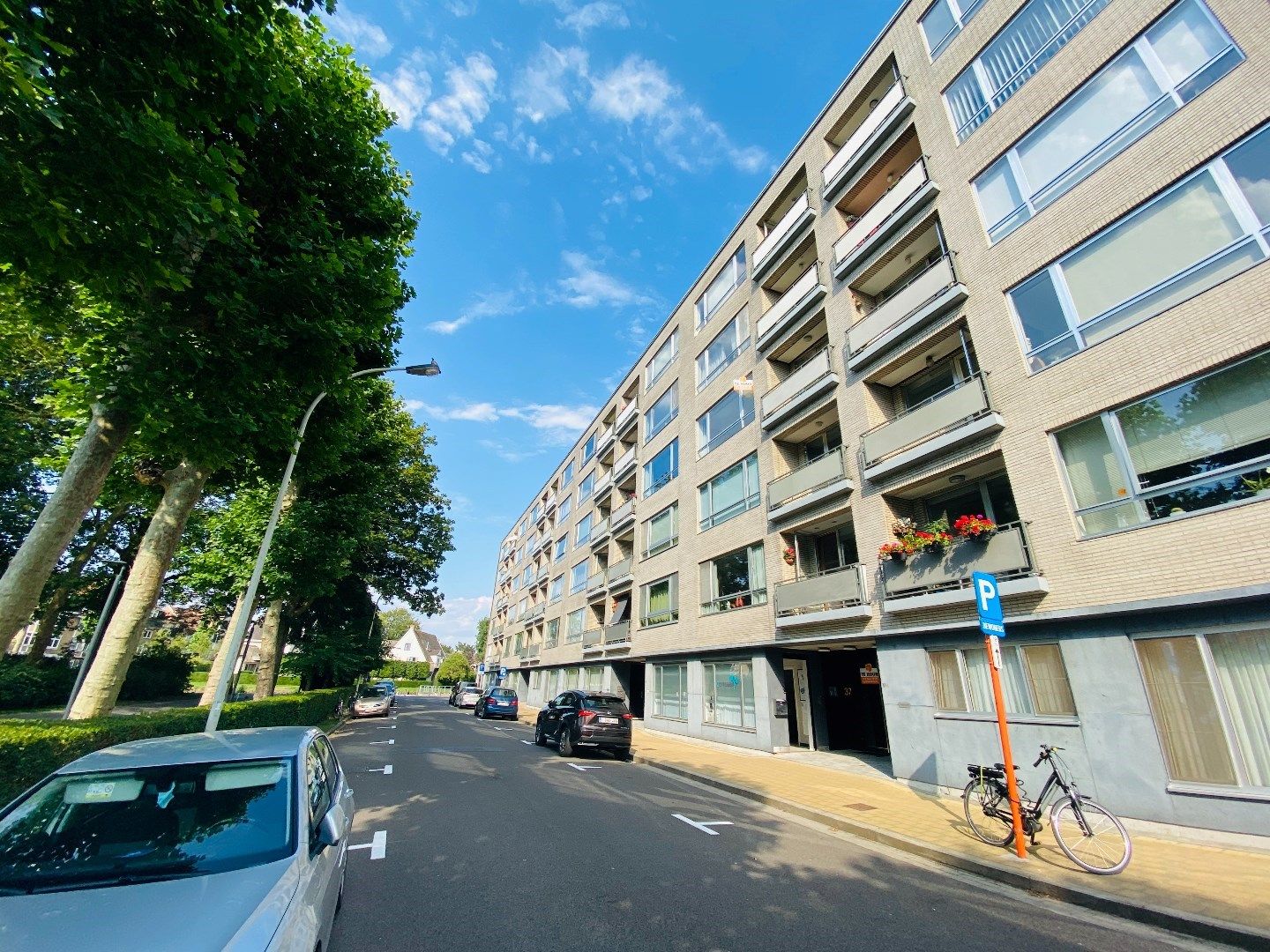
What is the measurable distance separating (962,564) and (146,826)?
11.6 m

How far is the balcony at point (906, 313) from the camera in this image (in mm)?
11836

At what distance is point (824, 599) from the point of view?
13586 mm

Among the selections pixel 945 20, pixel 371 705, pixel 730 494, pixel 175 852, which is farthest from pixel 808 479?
pixel 371 705

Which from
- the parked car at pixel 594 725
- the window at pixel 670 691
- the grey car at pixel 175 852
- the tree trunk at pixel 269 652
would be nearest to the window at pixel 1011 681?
the parked car at pixel 594 725

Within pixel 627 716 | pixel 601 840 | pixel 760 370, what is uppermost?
pixel 760 370

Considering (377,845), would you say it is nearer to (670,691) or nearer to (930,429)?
(930,429)

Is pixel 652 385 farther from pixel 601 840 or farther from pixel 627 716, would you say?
pixel 601 840

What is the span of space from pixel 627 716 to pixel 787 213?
53.7 feet

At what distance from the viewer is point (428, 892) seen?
204 inches

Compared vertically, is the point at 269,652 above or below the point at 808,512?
below

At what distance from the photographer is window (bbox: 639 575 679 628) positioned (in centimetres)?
2139

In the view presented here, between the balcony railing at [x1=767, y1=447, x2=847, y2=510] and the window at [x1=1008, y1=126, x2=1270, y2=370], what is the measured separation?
4726mm

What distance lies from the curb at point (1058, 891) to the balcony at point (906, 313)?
9.86 m

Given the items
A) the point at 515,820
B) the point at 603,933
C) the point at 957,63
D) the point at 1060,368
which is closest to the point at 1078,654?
the point at 1060,368
